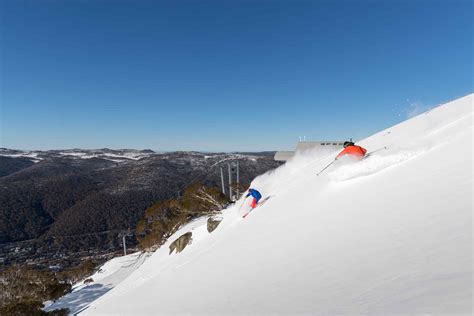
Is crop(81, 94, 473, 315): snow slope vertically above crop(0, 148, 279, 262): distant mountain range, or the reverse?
→ crop(81, 94, 473, 315): snow slope

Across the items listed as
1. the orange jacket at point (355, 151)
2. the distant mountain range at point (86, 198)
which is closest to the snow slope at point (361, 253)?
the orange jacket at point (355, 151)

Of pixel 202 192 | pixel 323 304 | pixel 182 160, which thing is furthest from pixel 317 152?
pixel 182 160

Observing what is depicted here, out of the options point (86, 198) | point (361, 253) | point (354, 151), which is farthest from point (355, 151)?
point (86, 198)

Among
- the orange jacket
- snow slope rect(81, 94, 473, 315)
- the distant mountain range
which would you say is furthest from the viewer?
the distant mountain range

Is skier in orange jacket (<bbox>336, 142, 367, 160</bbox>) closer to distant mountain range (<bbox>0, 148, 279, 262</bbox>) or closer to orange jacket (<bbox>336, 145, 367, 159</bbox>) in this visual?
orange jacket (<bbox>336, 145, 367, 159</bbox>)

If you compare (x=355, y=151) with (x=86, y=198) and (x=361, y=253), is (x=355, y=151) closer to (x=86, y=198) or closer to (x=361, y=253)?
(x=361, y=253)

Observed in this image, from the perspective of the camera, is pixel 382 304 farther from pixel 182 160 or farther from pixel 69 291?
pixel 182 160

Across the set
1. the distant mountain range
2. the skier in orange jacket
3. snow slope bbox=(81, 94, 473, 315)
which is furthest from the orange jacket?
the distant mountain range

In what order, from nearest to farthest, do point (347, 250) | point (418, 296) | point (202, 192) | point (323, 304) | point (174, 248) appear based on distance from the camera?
point (418, 296) < point (323, 304) < point (347, 250) < point (174, 248) < point (202, 192)
